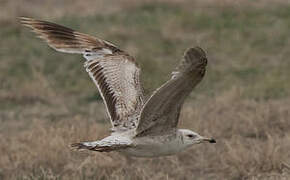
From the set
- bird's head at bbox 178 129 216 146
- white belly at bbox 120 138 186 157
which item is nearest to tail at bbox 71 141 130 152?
white belly at bbox 120 138 186 157

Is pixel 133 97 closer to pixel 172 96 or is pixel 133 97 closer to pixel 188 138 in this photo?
pixel 188 138

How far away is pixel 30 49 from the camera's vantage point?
39.2 ft

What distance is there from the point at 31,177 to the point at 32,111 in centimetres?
310

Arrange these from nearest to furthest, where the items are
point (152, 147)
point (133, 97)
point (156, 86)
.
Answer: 1. point (152, 147)
2. point (133, 97)
3. point (156, 86)

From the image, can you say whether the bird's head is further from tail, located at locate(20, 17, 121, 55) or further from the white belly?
tail, located at locate(20, 17, 121, 55)

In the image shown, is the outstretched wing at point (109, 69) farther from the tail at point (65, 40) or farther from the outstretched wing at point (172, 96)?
the outstretched wing at point (172, 96)

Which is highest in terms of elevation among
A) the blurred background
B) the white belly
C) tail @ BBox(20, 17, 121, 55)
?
tail @ BBox(20, 17, 121, 55)

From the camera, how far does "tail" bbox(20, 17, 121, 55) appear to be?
21.6ft

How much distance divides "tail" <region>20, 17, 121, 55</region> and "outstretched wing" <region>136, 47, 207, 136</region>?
3.92 ft

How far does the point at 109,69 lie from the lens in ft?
21.6

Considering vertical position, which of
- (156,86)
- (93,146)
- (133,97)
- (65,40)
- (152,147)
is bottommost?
(156,86)

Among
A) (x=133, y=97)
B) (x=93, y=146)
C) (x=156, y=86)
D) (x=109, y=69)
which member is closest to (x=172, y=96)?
(x=93, y=146)

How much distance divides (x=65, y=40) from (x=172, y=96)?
5.45ft

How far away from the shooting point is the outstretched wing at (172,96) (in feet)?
16.5
